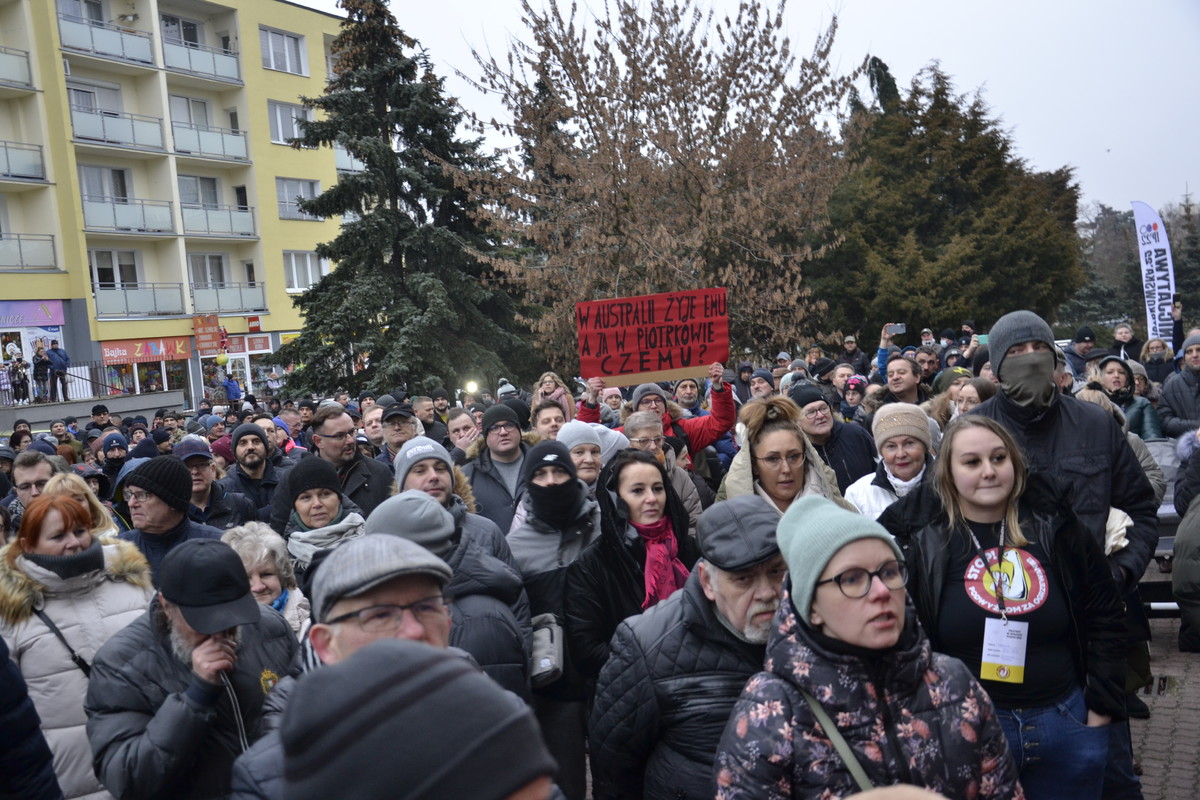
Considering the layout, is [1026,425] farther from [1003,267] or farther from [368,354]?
[1003,267]

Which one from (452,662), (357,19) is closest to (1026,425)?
(452,662)

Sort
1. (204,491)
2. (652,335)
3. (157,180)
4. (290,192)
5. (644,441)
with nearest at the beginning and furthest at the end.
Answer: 1. (644,441)
2. (204,491)
3. (652,335)
4. (157,180)
5. (290,192)

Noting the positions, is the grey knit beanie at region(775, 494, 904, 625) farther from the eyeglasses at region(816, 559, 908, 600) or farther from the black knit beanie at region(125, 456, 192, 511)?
the black knit beanie at region(125, 456, 192, 511)

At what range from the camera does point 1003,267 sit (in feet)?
94.5

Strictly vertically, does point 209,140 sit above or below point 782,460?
above

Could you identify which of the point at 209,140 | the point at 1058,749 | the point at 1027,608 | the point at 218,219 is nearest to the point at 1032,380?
the point at 1027,608

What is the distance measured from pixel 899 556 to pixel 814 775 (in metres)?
0.63

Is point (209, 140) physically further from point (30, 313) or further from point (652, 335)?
point (652, 335)

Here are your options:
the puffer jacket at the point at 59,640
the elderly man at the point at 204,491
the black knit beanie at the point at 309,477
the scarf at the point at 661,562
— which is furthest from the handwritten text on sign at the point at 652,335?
the puffer jacket at the point at 59,640

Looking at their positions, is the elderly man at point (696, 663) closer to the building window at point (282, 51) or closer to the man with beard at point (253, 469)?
the man with beard at point (253, 469)

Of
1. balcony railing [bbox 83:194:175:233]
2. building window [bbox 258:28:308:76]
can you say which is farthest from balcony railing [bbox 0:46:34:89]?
building window [bbox 258:28:308:76]

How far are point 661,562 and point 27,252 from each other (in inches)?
1302

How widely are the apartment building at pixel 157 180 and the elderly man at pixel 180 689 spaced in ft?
83.5

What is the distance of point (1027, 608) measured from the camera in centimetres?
300
